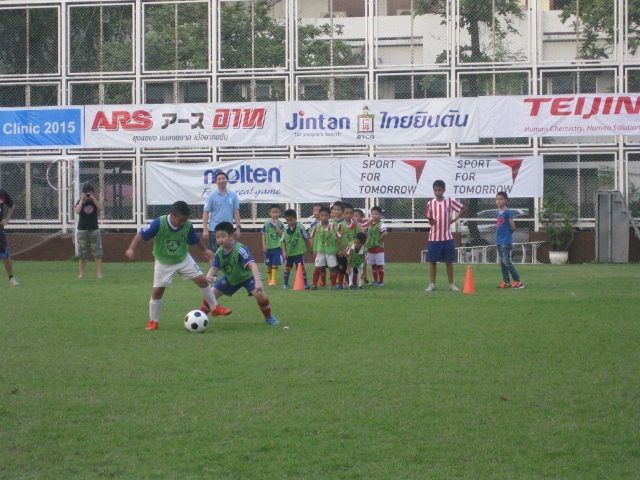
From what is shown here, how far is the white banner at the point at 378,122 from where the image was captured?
2305 cm

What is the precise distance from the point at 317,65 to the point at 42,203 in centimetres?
869

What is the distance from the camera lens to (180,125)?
79.6 feet

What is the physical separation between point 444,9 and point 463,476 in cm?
2073

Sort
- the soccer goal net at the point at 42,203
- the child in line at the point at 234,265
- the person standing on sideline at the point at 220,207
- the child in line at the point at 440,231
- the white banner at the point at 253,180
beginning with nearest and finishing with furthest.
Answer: the child in line at the point at 234,265, the child in line at the point at 440,231, the person standing on sideline at the point at 220,207, the white banner at the point at 253,180, the soccer goal net at the point at 42,203

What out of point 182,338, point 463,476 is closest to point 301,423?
point 463,476

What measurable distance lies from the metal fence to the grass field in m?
11.7

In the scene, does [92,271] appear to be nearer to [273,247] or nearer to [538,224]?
[273,247]

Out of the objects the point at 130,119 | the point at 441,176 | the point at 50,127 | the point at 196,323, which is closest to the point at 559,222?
the point at 441,176

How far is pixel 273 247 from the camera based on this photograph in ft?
56.0

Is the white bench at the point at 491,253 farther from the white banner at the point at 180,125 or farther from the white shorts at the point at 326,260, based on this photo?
the white shorts at the point at 326,260

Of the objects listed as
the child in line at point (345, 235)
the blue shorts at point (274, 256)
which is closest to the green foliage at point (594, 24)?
the child in line at point (345, 235)

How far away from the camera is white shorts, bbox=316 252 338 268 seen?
53.7ft

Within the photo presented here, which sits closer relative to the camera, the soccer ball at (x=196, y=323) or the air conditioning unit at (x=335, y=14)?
the soccer ball at (x=196, y=323)

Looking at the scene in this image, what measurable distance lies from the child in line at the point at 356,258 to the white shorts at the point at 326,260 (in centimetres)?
26
